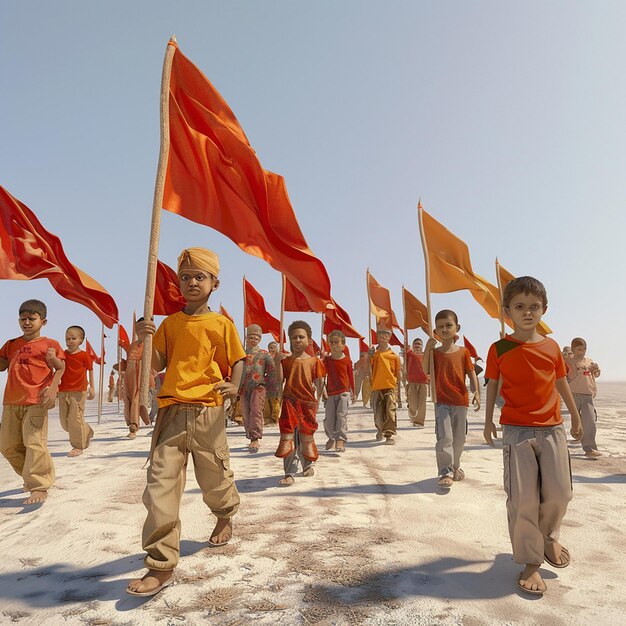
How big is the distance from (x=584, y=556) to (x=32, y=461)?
548cm

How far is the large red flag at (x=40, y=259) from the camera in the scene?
6348 mm

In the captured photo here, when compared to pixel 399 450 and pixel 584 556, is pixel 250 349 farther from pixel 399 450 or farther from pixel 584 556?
pixel 584 556

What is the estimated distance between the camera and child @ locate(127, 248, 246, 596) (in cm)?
325

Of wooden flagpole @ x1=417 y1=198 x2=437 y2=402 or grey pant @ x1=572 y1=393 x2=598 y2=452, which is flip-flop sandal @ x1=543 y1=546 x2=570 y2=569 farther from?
grey pant @ x1=572 y1=393 x2=598 y2=452

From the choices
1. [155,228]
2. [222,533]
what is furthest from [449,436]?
[155,228]

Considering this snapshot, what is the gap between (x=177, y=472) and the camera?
336 centimetres

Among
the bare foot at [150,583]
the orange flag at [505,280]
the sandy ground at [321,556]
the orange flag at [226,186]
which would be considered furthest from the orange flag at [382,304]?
the bare foot at [150,583]

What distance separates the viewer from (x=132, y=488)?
578cm

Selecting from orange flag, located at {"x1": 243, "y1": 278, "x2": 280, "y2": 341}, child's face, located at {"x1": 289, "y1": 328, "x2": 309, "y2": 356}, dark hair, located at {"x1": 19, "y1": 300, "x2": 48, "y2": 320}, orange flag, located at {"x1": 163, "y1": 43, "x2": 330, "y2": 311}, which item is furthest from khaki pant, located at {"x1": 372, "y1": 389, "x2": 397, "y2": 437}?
dark hair, located at {"x1": 19, "y1": 300, "x2": 48, "y2": 320}

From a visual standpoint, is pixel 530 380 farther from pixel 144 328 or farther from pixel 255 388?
pixel 255 388

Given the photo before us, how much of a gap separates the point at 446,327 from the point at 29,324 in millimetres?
5033

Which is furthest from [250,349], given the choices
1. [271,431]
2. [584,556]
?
[584,556]

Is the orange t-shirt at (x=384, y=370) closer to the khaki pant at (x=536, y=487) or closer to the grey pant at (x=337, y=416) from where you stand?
the grey pant at (x=337, y=416)

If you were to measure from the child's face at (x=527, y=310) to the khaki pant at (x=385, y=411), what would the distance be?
614 cm
